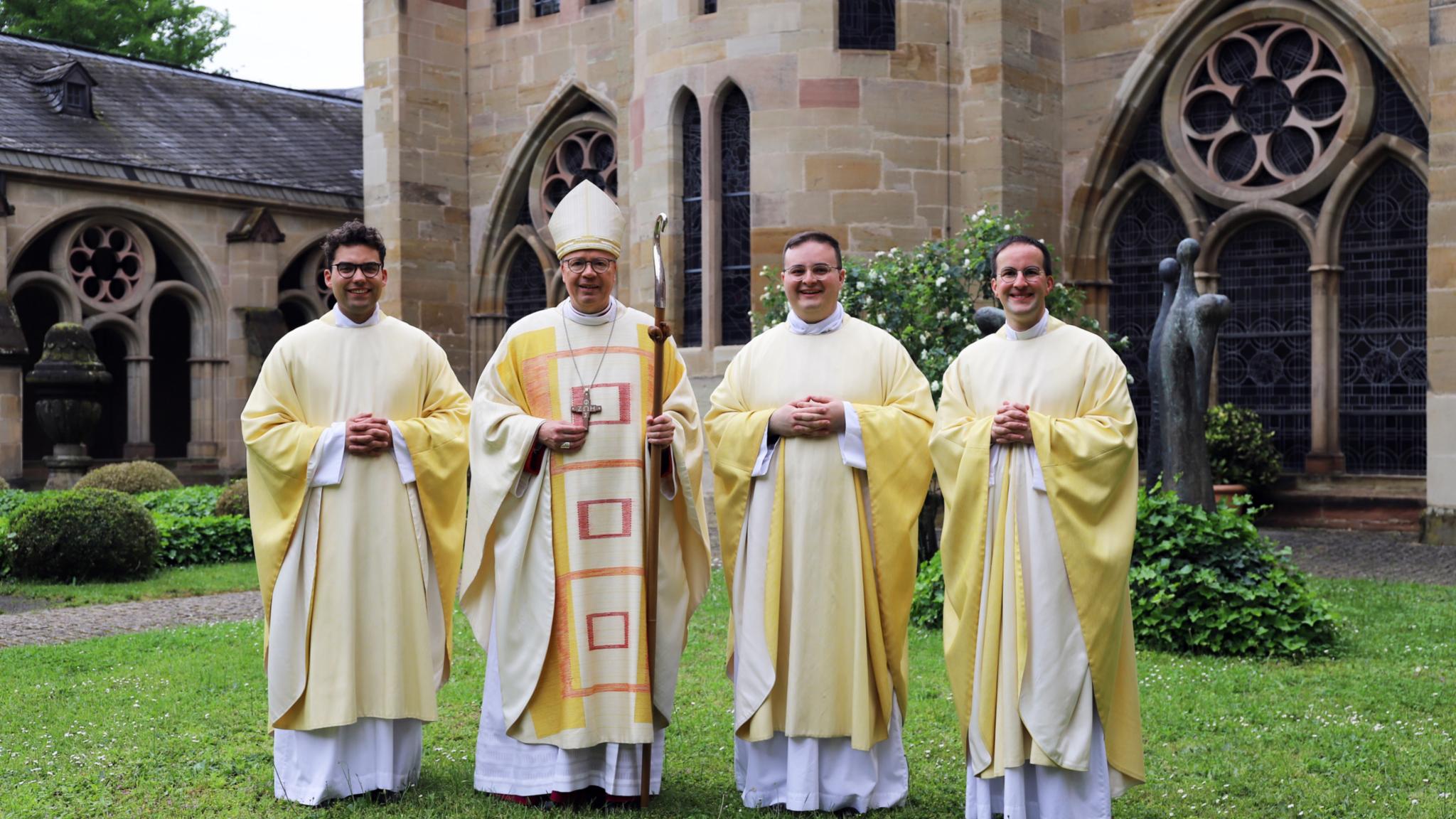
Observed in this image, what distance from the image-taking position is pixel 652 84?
14.8m

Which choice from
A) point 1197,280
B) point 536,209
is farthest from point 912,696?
point 536,209

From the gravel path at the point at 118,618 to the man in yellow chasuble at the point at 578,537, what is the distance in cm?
504

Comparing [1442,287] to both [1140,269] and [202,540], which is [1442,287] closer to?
[1140,269]

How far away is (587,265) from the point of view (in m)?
5.26

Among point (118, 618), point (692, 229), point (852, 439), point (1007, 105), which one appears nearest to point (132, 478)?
point (118, 618)

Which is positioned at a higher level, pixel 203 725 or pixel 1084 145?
pixel 1084 145

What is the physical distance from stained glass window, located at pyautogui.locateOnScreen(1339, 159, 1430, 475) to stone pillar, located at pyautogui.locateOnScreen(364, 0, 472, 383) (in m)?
11.2

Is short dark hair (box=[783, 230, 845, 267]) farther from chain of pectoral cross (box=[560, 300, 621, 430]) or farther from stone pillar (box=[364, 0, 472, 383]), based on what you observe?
stone pillar (box=[364, 0, 472, 383])

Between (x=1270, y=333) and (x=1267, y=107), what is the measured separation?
2254mm

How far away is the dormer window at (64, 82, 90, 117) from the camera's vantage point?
21391 millimetres

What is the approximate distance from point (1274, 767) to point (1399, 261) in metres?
9.42

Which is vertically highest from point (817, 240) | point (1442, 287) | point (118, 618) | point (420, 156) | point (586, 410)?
point (420, 156)

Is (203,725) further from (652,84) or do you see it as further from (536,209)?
(536,209)

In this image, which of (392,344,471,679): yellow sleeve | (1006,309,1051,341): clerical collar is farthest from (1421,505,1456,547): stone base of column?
(392,344,471,679): yellow sleeve
